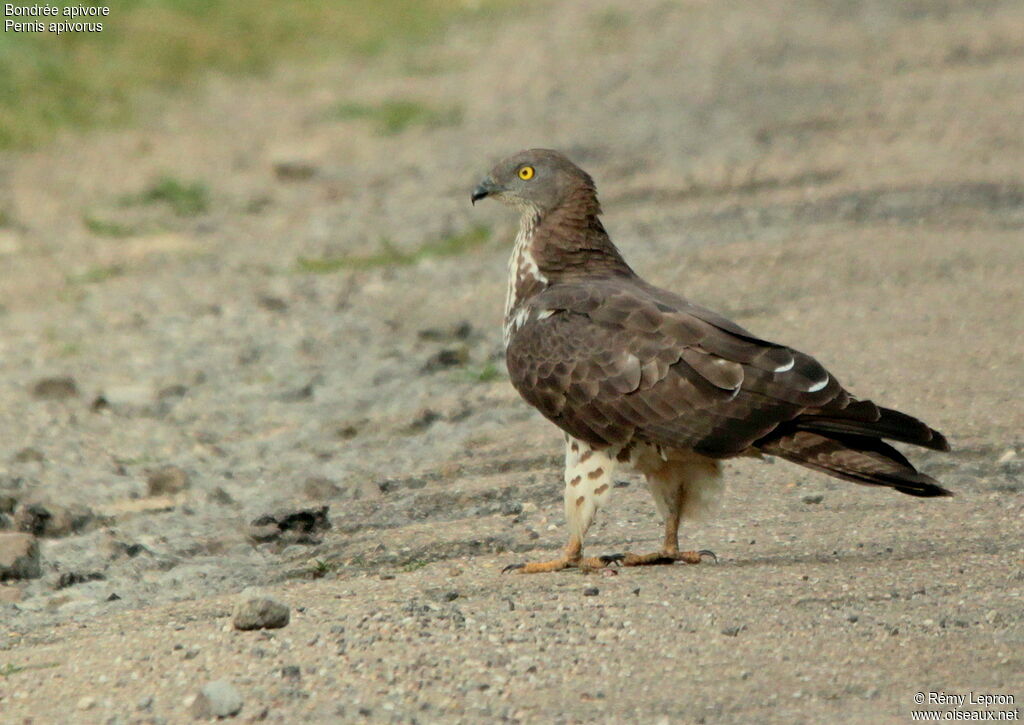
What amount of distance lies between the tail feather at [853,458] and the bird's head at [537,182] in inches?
59.7

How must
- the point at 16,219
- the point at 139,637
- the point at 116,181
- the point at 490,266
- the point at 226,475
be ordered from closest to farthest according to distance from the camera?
the point at 139,637 < the point at 226,475 < the point at 490,266 < the point at 16,219 < the point at 116,181

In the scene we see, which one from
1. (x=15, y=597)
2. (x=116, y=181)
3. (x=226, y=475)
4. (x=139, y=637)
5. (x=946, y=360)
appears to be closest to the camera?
(x=139, y=637)

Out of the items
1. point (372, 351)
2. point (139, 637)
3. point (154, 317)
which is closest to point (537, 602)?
point (139, 637)

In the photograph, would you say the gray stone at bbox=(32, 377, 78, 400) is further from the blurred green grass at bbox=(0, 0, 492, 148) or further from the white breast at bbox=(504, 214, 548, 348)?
the blurred green grass at bbox=(0, 0, 492, 148)

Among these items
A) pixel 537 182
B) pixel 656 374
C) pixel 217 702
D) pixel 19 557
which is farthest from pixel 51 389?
pixel 217 702

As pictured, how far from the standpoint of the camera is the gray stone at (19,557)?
19.4 feet

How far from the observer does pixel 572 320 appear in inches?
232

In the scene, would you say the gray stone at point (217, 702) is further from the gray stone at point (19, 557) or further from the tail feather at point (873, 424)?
the tail feather at point (873, 424)

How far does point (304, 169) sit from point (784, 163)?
3.84m

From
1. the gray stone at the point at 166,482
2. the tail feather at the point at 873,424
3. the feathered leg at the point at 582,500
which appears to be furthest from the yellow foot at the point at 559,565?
the gray stone at the point at 166,482

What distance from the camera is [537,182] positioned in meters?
6.66

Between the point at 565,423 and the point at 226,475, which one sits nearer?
the point at 565,423

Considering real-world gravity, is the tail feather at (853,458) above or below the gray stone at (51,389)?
above

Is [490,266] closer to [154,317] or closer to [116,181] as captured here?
[154,317]
